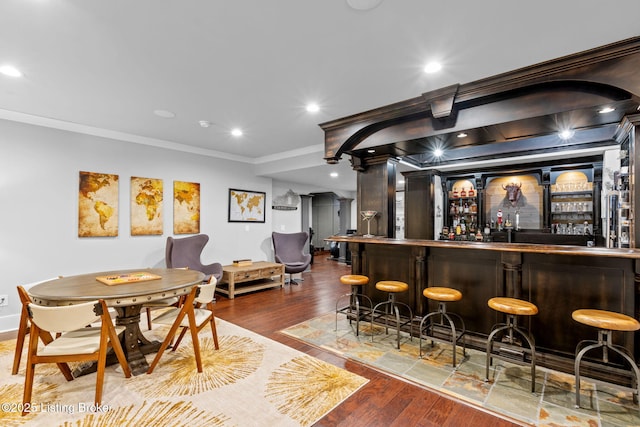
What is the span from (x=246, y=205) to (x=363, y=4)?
4842mm

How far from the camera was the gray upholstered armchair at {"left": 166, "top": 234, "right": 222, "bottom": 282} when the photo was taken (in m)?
4.67

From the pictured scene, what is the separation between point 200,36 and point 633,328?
352cm

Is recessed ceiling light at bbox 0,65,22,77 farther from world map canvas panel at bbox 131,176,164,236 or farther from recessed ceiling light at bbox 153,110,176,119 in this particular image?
world map canvas panel at bbox 131,176,164,236

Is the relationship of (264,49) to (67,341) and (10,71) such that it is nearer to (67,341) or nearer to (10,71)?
(10,71)

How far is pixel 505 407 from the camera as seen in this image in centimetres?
206

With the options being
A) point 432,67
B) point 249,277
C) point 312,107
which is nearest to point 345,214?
A: point 249,277

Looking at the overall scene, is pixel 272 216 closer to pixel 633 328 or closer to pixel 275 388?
pixel 275 388

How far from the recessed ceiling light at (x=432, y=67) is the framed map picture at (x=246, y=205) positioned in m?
4.32

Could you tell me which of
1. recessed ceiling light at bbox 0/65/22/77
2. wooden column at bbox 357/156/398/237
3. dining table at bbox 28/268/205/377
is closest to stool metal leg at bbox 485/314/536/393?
wooden column at bbox 357/156/398/237

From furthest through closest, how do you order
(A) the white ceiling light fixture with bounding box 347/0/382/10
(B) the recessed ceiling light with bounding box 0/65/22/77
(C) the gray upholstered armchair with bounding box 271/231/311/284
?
(C) the gray upholstered armchair with bounding box 271/231/311/284 < (B) the recessed ceiling light with bounding box 0/65/22/77 < (A) the white ceiling light fixture with bounding box 347/0/382/10

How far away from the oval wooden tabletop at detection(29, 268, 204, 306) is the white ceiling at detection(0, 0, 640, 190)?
1.87 meters

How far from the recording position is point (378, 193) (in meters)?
4.07

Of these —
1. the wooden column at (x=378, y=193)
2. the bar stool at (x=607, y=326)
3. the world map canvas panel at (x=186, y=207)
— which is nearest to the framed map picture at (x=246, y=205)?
the world map canvas panel at (x=186, y=207)

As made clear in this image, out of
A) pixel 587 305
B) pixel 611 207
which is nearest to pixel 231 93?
pixel 587 305
